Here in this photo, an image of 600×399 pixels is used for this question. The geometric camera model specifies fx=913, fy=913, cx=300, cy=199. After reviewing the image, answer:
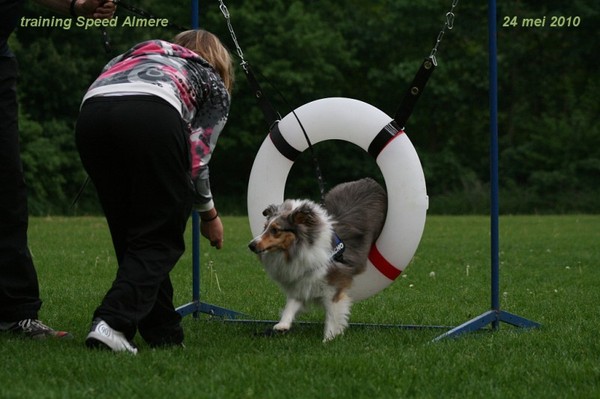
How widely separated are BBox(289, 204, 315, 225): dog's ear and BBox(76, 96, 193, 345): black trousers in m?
0.98

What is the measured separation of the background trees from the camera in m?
23.0

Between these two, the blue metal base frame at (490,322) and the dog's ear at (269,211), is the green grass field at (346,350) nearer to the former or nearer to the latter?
the blue metal base frame at (490,322)

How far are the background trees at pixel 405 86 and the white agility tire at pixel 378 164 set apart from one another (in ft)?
57.8

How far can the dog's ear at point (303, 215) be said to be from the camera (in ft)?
15.1

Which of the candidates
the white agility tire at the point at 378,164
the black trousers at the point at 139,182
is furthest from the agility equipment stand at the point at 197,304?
the black trousers at the point at 139,182

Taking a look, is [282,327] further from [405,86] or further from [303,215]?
[405,86]

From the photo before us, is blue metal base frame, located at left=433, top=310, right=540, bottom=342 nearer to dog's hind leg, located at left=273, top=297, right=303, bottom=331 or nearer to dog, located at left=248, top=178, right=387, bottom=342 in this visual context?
dog, located at left=248, top=178, right=387, bottom=342

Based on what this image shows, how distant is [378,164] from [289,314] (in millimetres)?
935

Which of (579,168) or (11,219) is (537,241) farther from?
(579,168)

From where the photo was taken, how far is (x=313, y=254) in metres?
4.63

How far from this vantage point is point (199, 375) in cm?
329

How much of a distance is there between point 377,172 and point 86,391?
2277 cm

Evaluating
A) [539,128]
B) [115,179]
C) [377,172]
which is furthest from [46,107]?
[115,179]

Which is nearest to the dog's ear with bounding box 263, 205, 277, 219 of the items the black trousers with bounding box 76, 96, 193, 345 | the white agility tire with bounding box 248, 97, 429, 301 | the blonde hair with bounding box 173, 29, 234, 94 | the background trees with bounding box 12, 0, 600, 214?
the white agility tire with bounding box 248, 97, 429, 301
